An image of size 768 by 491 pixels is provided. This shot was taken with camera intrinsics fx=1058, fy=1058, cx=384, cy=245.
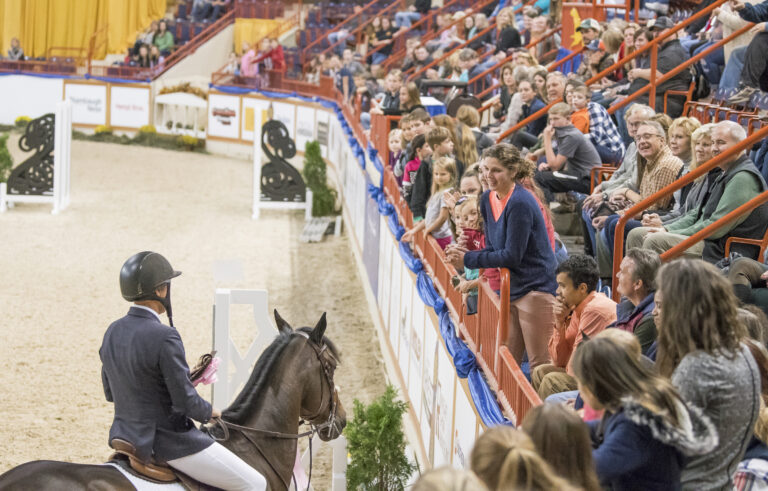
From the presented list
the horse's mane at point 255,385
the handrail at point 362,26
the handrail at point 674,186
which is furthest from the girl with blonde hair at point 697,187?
the handrail at point 362,26

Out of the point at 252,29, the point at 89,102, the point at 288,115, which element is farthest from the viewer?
the point at 252,29

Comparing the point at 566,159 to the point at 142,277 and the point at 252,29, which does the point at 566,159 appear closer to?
the point at 142,277

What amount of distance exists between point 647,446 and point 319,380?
3.24 metres

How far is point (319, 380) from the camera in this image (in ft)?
21.4

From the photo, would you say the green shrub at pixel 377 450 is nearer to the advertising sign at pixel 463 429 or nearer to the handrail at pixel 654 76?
the advertising sign at pixel 463 429

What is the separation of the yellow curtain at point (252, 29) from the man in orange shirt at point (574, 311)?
25.9 m

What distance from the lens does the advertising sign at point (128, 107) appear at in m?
28.9

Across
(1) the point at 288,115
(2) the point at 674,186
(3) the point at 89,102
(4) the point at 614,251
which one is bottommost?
(4) the point at 614,251

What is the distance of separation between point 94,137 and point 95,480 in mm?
24511

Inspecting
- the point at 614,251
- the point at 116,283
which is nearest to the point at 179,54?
the point at 116,283

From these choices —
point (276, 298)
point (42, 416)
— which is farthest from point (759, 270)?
point (276, 298)

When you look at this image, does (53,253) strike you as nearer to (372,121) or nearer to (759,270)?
(372,121)

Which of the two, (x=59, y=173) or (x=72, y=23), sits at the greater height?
(x=72, y=23)

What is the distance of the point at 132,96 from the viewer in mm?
28984
